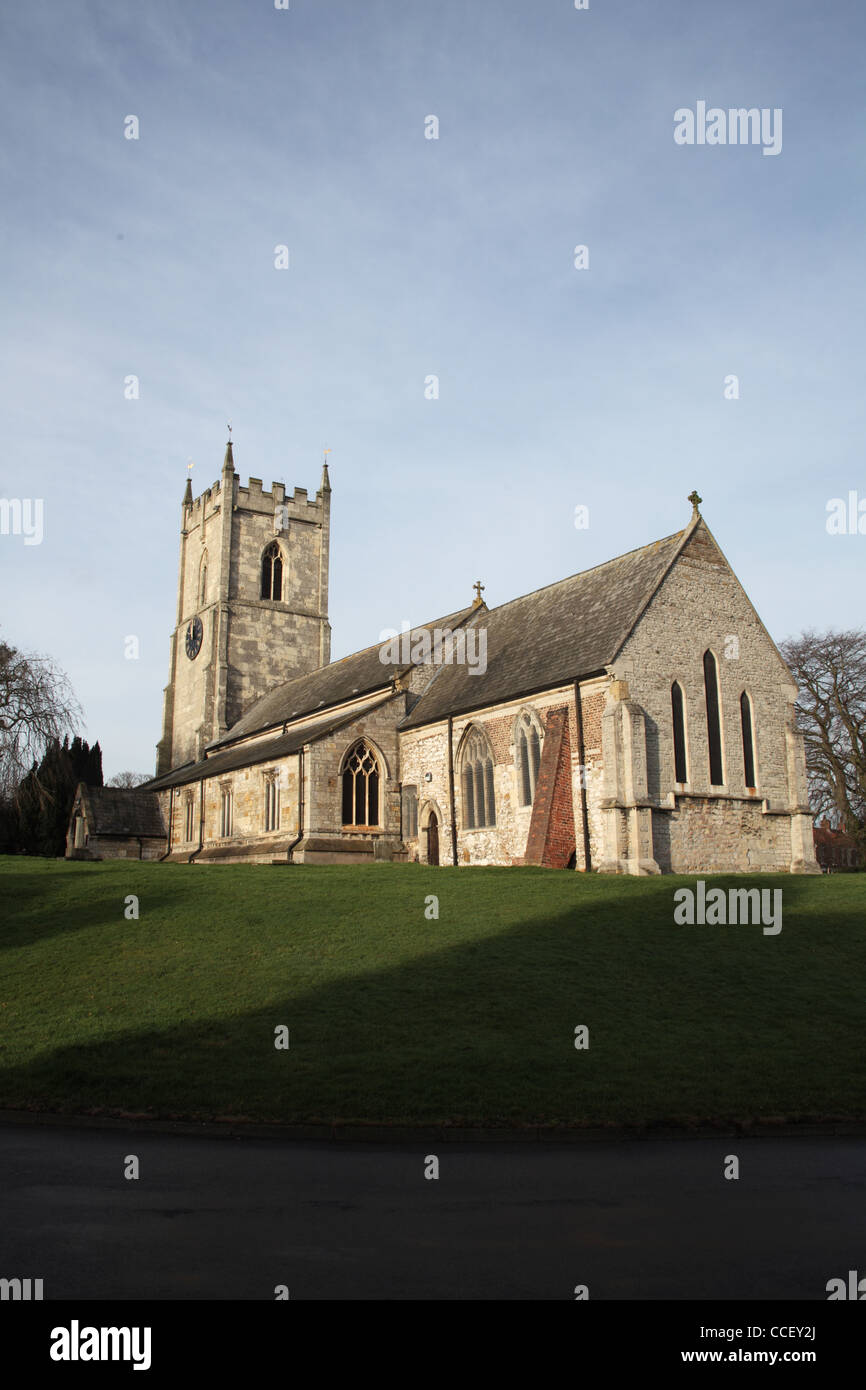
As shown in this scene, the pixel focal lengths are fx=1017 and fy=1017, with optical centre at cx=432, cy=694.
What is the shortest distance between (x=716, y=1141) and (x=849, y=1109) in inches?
68.6

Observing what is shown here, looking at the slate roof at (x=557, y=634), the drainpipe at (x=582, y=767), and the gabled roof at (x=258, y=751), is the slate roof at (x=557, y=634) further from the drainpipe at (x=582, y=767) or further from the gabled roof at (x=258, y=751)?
the gabled roof at (x=258, y=751)

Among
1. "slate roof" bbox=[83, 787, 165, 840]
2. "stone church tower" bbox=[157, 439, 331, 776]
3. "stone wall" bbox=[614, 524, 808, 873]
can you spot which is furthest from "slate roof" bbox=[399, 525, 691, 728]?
"stone church tower" bbox=[157, 439, 331, 776]

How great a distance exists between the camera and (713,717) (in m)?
28.6

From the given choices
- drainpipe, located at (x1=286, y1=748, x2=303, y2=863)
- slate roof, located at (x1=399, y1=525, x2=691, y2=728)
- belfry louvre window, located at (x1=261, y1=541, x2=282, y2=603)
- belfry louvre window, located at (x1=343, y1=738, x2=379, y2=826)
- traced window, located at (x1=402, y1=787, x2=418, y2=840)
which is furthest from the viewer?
belfry louvre window, located at (x1=261, y1=541, x2=282, y2=603)

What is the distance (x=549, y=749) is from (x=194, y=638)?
33809 millimetres

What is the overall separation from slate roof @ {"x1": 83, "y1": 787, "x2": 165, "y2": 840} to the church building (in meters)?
0.20

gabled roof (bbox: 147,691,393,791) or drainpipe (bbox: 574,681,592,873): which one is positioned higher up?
gabled roof (bbox: 147,691,393,791)

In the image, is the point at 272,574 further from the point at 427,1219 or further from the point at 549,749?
the point at 427,1219

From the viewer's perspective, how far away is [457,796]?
32250mm

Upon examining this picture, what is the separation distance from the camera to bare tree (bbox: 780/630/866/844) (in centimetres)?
4447

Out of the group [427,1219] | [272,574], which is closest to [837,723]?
[272,574]
